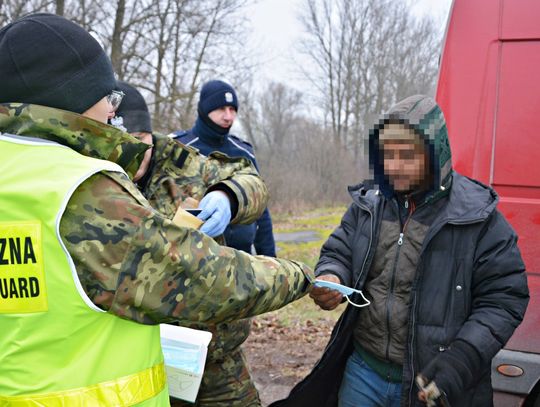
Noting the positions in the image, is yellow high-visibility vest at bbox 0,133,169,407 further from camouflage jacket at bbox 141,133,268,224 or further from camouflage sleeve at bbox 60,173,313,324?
camouflage jacket at bbox 141,133,268,224

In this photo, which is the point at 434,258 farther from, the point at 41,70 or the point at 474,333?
the point at 41,70

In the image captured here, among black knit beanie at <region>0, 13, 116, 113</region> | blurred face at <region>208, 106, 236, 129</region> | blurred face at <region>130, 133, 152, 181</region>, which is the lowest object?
blurred face at <region>130, 133, 152, 181</region>

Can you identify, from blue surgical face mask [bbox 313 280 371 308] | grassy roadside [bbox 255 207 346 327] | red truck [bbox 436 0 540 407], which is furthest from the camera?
grassy roadside [bbox 255 207 346 327]

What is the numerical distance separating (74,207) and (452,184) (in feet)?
4.55

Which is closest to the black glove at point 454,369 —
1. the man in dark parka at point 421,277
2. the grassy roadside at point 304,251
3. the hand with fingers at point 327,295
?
the man in dark parka at point 421,277

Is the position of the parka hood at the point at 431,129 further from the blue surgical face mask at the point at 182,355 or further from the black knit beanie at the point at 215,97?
the black knit beanie at the point at 215,97

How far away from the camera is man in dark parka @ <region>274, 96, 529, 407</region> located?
5.74 feet

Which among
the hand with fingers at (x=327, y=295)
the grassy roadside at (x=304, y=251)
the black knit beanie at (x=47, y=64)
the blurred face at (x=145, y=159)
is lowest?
the grassy roadside at (x=304, y=251)

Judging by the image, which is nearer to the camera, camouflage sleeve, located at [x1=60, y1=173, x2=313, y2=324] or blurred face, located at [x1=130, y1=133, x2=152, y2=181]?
camouflage sleeve, located at [x1=60, y1=173, x2=313, y2=324]

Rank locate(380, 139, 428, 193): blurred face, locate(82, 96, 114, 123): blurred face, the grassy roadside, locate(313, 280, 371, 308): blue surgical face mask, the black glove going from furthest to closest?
the grassy roadside < locate(380, 139, 428, 193): blurred face < locate(313, 280, 371, 308): blue surgical face mask < the black glove < locate(82, 96, 114, 123): blurred face

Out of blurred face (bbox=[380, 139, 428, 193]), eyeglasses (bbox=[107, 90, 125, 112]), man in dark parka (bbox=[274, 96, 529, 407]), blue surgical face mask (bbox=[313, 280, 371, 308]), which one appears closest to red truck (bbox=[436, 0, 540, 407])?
man in dark parka (bbox=[274, 96, 529, 407])

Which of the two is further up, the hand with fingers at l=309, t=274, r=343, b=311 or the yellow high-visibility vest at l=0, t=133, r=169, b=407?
the yellow high-visibility vest at l=0, t=133, r=169, b=407

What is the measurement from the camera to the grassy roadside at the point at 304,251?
5961 mm

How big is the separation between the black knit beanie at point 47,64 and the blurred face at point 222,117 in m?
2.35
